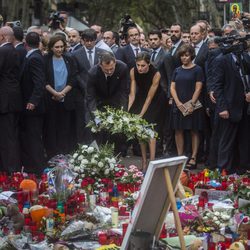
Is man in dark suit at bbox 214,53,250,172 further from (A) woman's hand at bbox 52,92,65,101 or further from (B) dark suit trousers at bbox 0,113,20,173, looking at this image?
(B) dark suit trousers at bbox 0,113,20,173

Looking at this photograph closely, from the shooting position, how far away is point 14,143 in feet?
42.8

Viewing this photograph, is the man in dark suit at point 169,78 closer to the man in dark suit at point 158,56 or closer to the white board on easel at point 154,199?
the man in dark suit at point 158,56

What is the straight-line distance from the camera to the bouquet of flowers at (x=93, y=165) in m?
10.7

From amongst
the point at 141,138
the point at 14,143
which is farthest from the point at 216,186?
the point at 14,143

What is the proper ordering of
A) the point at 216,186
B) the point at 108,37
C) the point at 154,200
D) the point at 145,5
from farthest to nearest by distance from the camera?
1. the point at 145,5
2. the point at 108,37
3. the point at 216,186
4. the point at 154,200

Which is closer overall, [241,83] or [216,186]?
[216,186]

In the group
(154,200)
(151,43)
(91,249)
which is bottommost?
(91,249)

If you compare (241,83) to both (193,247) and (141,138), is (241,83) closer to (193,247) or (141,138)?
(141,138)

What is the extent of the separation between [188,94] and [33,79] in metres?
2.75

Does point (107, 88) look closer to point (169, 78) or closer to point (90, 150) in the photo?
point (169, 78)

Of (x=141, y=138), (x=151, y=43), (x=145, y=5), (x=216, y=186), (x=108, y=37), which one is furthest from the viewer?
(x=145, y=5)

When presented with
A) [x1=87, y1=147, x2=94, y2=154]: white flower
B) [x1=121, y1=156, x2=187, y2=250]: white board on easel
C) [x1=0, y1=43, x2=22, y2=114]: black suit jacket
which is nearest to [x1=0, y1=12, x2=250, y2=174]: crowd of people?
[x1=0, y1=43, x2=22, y2=114]: black suit jacket

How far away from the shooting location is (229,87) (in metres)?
13.2

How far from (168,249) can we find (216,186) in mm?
3366
